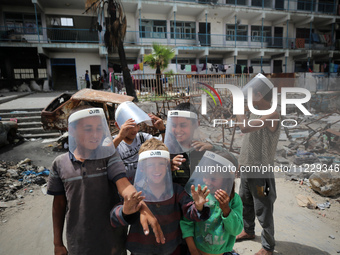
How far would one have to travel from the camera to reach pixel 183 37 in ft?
62.7

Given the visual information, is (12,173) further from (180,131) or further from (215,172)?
(215,172)

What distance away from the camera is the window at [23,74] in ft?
54.1

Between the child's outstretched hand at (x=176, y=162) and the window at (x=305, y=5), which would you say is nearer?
the child's outstretched hand at (x=176, y=162)

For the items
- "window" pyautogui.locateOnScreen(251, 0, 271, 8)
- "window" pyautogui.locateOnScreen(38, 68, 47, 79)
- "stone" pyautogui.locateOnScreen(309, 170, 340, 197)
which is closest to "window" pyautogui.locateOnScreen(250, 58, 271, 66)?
"window" pyautogui.locateOnScreen(251, 0, 271, 8)

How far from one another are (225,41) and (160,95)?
12943 millimetres

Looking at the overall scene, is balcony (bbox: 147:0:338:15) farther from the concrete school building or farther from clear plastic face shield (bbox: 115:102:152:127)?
clear plastic face shield (bbox: 115:102:152:127)

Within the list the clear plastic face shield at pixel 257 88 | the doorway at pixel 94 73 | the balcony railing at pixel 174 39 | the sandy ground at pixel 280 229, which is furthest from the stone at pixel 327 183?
the doorway at pixel 94 73

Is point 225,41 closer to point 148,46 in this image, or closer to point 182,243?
point 148,46

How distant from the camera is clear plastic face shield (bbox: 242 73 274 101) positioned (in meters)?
1.77

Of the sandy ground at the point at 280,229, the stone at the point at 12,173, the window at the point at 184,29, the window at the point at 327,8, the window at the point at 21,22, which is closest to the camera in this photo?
the sandy ground at the point at 280,229

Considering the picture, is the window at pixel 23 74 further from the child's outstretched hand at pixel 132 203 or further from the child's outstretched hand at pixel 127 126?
the child's outstretched hand at pixel 132 203

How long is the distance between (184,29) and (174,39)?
57.2 inches

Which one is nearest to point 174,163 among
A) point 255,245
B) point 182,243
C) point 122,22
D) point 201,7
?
point 182,243

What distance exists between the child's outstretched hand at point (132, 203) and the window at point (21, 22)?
764 inches
